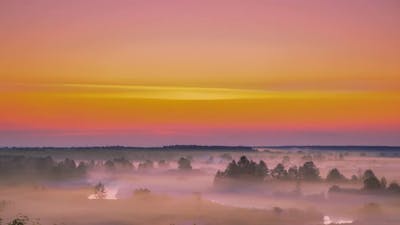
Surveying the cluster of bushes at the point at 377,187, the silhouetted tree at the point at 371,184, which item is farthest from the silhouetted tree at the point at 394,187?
the silhouetted tree at the point at 371,184

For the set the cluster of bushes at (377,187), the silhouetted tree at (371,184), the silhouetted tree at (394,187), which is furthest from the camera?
the silhouetted tree at (394,187)

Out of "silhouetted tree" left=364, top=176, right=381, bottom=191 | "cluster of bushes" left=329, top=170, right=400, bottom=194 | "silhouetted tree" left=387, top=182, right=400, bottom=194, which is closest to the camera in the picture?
"cluster of bushes" left=329, top=170, right=400, bottom=194

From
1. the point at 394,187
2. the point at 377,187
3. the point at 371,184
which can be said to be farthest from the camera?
the point at 394,187

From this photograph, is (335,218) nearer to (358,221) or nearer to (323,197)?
(358,221)

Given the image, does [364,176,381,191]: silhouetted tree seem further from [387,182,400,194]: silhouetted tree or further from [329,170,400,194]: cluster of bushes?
[387,182,400,194]: silhouetted tree

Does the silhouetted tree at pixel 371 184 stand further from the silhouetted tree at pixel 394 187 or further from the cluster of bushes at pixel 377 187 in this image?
the silhouetted tree at pixel 394 187

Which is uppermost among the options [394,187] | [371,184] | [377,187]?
[394,187]

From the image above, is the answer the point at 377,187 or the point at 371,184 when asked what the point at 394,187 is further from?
the point at 371,184

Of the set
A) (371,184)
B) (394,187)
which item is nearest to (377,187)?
(371,184)

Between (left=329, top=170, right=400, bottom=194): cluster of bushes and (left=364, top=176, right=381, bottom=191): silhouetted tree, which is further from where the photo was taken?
(left=364, top=176, right=381, bottom=191): silhouetted tree

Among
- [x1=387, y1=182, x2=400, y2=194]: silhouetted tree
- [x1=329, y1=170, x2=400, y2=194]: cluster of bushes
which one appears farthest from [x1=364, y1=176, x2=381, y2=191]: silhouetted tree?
[x1=387, y1=182, x2=400, y2=194]: silhouetted tree

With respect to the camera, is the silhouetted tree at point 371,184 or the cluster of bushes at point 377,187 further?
the silhouetted tree at point 371,184

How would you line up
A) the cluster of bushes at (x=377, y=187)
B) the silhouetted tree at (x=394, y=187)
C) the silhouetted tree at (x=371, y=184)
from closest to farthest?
the cluster of bushes at (x=377, y=187) → the silhouetted tree at (x=371, y=184) → the silhouetted tree at (x=394, y=187)

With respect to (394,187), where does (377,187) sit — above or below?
below
